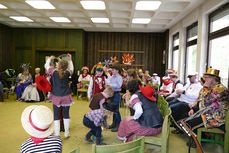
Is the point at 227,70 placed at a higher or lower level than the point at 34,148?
higher

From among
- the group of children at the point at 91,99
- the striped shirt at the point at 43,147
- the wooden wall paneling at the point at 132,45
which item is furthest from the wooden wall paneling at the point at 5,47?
the striped shirt at the point at 43,147

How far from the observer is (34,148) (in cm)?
176

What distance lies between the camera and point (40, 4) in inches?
245

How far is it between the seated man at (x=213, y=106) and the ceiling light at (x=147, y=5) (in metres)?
2.77

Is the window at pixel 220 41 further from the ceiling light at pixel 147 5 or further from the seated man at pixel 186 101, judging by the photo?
the ceiling light at pixel 147 5

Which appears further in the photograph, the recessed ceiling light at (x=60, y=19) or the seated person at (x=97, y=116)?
the recessed ceiling light at (x=60, y=19)

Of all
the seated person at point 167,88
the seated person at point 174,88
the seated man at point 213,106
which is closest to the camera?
the seated man at point 213,106

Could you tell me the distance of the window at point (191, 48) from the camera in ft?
22.5

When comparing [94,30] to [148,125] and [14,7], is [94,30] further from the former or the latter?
[148,125]

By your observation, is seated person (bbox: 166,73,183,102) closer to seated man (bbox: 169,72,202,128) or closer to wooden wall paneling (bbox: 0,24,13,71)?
seated man (bbox: 169,72,202,128)

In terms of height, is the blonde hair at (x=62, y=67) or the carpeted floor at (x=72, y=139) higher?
the blonde hair at (x=62, y=67)

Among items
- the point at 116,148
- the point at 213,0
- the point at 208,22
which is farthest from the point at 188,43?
the point at 116,148

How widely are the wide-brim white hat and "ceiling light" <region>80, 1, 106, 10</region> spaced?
462cm

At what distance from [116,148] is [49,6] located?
5629 mm
